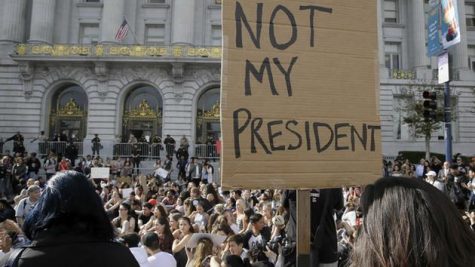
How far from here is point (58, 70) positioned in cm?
3509

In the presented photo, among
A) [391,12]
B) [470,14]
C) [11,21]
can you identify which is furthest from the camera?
[470,14]

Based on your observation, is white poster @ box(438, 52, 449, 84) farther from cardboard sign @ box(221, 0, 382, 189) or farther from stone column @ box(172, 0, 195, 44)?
stone column @ box(172, 0, 195, 44)

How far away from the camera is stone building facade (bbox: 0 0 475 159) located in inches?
1355

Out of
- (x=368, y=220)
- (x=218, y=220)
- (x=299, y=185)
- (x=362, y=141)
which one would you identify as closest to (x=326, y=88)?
(x=362, y=141)

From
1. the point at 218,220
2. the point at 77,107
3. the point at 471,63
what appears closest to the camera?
the point at 218,220

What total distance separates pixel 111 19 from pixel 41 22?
5.20 meters

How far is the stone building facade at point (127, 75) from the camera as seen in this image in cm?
3441

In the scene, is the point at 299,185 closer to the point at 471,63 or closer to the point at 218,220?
the point at 218,220

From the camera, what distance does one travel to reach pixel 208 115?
3591cm

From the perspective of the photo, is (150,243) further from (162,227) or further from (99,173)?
(99,173)

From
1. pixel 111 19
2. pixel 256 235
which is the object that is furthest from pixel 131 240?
pixel 111 19

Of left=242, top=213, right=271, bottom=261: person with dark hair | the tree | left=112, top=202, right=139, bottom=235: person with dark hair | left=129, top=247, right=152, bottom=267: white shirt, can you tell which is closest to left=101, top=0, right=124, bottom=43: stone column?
the tree

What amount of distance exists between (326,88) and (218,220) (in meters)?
5.02

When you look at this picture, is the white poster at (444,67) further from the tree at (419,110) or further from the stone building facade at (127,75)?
the stone building facade at (127,75)
